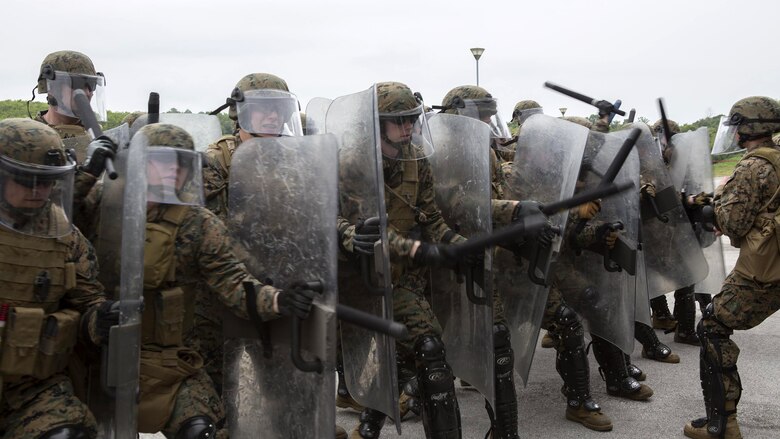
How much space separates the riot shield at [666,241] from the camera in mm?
6184

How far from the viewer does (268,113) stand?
4.62 m

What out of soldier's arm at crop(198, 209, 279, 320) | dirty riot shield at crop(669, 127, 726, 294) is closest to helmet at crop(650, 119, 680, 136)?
dirty riot shield at crop(669, 127, 726, 294)

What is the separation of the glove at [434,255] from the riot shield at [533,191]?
45.3 inches

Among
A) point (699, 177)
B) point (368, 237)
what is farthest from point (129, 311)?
point (699, 177)

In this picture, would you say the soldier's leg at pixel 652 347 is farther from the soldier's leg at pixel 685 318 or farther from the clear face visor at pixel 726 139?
the clear face visor at pixel 726 139

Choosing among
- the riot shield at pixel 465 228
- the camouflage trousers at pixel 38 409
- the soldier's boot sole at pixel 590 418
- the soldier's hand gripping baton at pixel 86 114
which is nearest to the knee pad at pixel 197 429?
the camouflage trousers at pixel 38 409

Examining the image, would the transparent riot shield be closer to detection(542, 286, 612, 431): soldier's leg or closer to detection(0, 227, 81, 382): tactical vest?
detection(0, 227, 81, 382): tactical vest

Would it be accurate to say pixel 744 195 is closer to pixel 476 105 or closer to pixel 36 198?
pixel 476 105

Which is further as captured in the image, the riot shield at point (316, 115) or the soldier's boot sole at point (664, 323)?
the soldier's boot sole at point (664, 323)

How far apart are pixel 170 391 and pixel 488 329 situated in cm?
174

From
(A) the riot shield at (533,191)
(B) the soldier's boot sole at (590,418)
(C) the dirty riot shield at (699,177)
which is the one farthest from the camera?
(C) the dirty riot shield at (699,177)

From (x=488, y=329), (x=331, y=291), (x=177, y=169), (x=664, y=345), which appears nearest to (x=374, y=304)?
(x=488, y=329)

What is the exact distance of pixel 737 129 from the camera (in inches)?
187

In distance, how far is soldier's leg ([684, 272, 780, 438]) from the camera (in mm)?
4504
